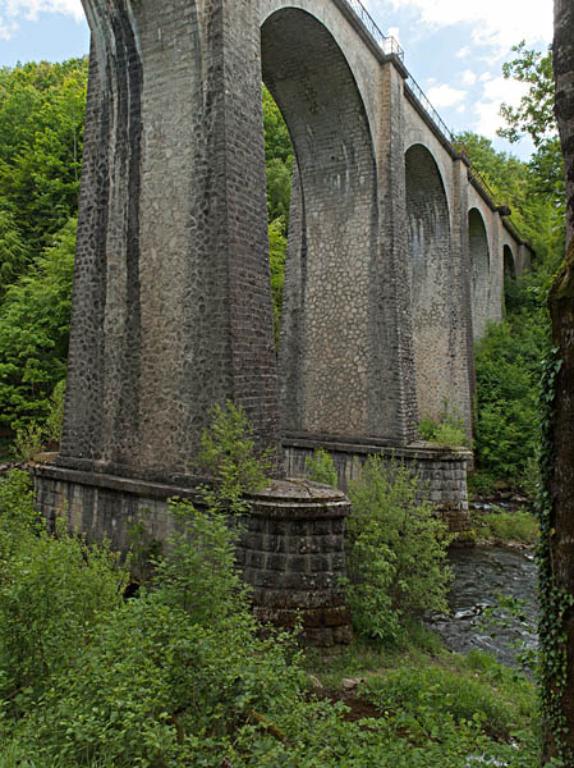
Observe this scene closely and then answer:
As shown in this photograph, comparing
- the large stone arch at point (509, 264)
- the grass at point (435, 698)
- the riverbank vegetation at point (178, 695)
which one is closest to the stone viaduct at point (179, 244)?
the grass at point (435, 698)

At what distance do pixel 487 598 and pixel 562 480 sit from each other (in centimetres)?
815

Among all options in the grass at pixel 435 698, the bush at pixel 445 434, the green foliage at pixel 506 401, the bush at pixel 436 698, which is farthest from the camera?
the green foliage at pixel 506 401

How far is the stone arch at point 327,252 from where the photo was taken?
13.4 metres

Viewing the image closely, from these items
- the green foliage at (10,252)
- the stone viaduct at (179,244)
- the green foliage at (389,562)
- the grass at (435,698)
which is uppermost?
the green foliage at (10,252)

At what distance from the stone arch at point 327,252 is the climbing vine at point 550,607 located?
1059 cm

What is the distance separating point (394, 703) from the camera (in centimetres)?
512

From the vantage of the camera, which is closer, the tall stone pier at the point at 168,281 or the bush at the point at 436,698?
the bush at the point at 436,698

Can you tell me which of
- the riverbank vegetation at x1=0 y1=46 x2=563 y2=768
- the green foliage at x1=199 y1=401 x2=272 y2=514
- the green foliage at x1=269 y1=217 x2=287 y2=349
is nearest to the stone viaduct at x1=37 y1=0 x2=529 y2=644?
the green foliage at x1=199 y1=401 x2=272 y2=514

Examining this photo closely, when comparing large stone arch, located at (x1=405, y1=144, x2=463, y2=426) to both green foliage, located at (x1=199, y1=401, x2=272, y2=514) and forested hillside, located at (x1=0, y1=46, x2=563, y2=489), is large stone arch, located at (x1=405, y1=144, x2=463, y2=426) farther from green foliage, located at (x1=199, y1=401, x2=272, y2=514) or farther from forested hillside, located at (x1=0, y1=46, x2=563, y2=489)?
green foliage, located at (x1=199, y1=401, x2=272, y2=514)

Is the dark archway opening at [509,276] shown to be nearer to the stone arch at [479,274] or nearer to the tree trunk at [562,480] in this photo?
the stone arch at [479,274]

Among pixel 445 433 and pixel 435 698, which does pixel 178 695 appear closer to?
pixel 435 698

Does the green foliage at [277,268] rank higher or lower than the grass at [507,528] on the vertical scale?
higher

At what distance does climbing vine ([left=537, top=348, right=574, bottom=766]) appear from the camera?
2996 mm

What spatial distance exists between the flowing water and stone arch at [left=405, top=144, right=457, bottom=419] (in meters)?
7.04
